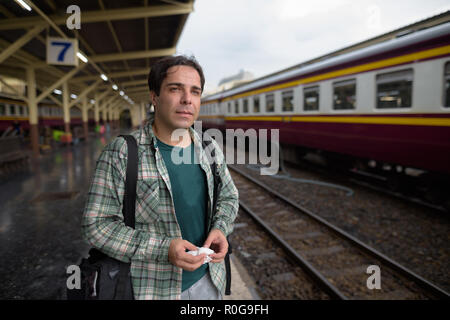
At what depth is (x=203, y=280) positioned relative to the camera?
1668mm

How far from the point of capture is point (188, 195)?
62.2 inches

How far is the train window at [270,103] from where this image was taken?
1113cm

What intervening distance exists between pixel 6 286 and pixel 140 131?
11.0ft

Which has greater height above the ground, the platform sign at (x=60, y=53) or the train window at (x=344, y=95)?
the platform sign at (x=60, y=53)

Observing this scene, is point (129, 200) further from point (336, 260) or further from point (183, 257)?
point (336, 260)

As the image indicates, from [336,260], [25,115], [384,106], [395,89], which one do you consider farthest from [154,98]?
[25,115]

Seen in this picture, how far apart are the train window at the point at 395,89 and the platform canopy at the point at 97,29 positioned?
6781 mm

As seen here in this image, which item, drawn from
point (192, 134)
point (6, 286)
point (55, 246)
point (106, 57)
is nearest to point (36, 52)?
point (106, 57)

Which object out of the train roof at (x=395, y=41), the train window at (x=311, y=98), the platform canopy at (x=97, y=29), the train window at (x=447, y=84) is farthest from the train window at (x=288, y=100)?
the train window at (x=447, y=84)

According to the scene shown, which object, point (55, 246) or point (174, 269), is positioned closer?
point (174, 269)

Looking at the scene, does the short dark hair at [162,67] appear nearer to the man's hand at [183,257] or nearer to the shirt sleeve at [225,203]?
the shirt sleeve at [225,203]

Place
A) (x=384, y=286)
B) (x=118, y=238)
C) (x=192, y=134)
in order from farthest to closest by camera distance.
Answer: (x=384, y=286) → (x=192, y=134) → (x=118, y=238)
